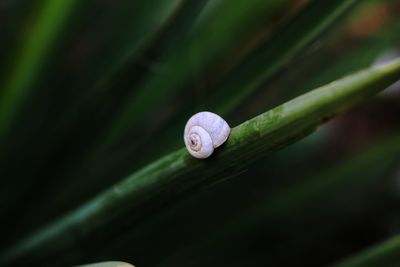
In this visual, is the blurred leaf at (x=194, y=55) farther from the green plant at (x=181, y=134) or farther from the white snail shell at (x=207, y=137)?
the white snail shell at (x=207, y=137)

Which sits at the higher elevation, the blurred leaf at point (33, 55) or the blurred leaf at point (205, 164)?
the blurred leaf at point (33, 55)

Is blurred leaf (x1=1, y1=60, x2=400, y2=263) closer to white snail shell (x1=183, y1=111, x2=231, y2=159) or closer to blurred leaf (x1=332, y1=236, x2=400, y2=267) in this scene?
white snail shell (x1=183, y1=111, x2=231, y2=159)

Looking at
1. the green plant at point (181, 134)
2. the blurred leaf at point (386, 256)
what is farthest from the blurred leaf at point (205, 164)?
the blurred leaf at point (386, 256)

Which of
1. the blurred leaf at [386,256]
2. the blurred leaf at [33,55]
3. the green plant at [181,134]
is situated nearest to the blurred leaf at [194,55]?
the green plant at [181,134]

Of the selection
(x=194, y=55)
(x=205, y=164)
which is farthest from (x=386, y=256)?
(x=194, y=55)

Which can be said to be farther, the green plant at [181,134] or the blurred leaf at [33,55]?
the blurred leaf at [33,55]

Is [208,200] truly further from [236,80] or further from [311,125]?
[311,125]

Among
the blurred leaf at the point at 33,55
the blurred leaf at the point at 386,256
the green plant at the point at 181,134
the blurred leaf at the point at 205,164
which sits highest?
the blurred leaf at the point at 33,55
